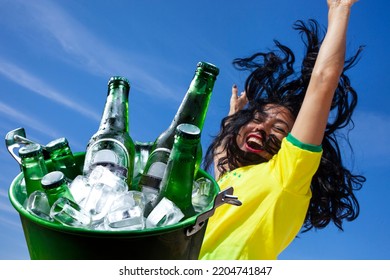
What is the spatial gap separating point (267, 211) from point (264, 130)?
0.53m

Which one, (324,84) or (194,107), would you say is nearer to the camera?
(194,107)

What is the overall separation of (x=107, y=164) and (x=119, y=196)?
0.53ft

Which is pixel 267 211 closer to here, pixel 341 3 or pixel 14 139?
pixel 341 3

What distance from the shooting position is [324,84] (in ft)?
7.43

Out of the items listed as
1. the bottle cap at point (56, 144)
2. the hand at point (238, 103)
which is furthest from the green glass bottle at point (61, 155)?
the hand at point (238, 103)

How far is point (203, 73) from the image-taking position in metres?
1.61

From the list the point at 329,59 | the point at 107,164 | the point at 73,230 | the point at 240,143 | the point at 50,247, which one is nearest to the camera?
the point at 73,230

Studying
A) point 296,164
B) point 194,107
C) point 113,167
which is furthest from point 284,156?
point 113,167

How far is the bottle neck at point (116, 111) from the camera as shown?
1.65 meters

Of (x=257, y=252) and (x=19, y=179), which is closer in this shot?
(x=19, y=179)

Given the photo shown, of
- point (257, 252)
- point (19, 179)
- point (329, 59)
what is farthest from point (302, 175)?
point (19, 179)

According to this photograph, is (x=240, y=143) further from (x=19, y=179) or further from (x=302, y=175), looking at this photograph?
(x=19, y=179)

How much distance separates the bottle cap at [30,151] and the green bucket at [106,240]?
115 millimetres

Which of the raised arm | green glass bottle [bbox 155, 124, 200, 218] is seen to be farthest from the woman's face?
green glass bottle [bbox 155, 124, 200, 218]
